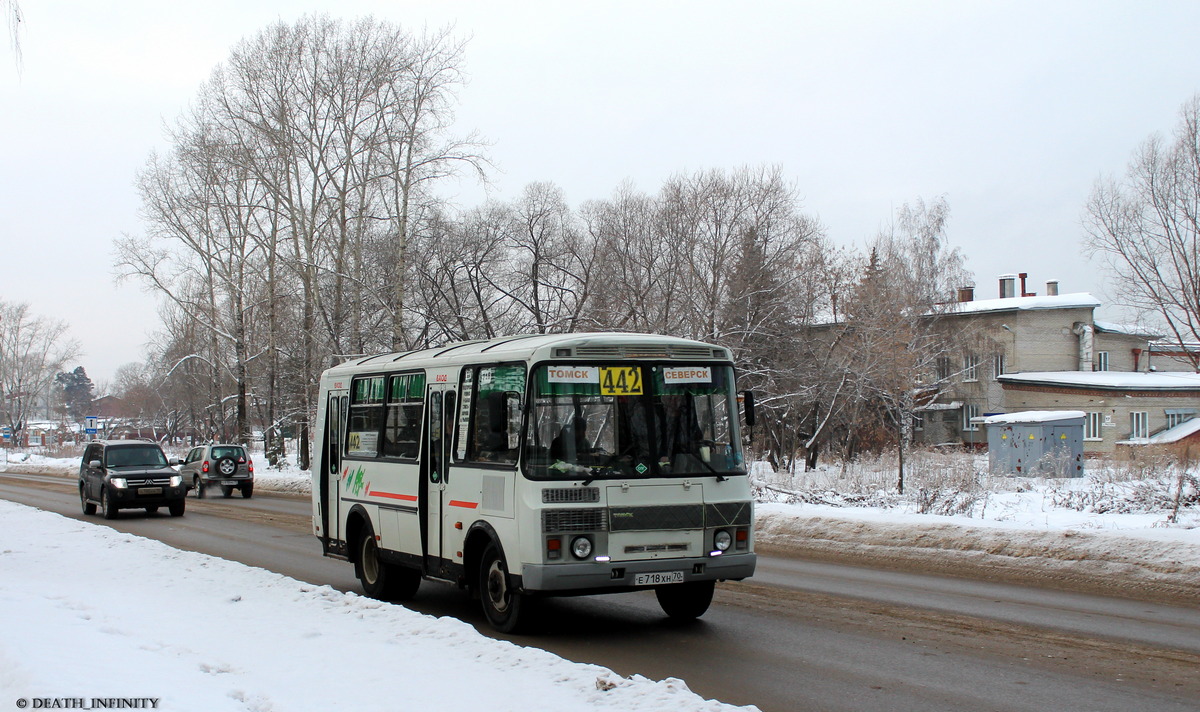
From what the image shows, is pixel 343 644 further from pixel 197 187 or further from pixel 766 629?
pixel 197 187

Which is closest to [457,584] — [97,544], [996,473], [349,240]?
[97,544]

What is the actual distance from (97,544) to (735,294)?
24.3 meters

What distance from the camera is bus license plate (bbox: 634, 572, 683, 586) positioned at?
877cm

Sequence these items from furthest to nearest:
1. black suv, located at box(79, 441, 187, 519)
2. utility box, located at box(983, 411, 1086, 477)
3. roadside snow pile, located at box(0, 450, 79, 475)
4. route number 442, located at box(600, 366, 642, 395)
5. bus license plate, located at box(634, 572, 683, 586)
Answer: roadside snow pile, located at box(0, 450, 79, 475) < utility box, located at box(983, 411, 1086, 477) < black suv, located at box(79, 441, 187, 519) < route number 442, located at box(600, 366, 642, 395) < bus license plate, located at box(634, 572, 683, 586)

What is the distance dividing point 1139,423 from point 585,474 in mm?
48105

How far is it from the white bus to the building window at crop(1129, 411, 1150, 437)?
4634 cm

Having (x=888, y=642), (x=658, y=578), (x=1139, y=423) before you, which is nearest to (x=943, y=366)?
(x=1139, y=423)

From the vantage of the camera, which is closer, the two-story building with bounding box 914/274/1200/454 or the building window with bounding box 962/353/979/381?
the two-story building with bounding box 914/274/1200/454

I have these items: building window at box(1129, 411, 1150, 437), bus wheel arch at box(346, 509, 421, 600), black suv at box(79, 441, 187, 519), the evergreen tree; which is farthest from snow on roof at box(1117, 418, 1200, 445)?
the evergreen tree

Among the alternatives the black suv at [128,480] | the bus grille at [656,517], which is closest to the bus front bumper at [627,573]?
the bus grille at [656,517]

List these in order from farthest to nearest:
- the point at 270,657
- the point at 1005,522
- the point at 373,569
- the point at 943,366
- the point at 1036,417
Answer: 1. the point at 943,366
2. the point at 1036,417
3. the point at 1005,522
4. the point at 373,569
5. the point at 270,657

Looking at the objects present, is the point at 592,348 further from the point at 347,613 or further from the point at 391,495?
the point at 391,495

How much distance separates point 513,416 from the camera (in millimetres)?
9109

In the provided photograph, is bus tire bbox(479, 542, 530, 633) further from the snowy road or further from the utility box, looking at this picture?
the utility box
